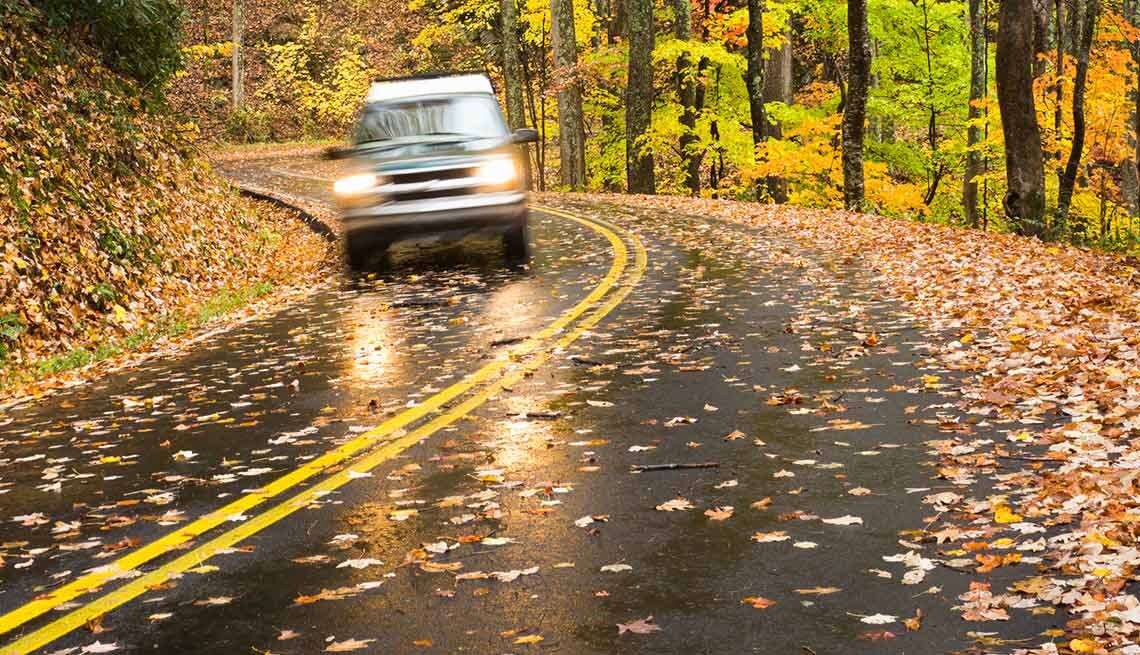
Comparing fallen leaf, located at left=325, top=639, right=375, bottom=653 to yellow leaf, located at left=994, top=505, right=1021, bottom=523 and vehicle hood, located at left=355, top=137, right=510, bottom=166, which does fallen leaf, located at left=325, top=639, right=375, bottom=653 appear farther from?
vehicle hood, located at left=355, top=137, right=510, bottom=166

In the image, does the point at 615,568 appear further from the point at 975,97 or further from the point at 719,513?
the point at 975,97

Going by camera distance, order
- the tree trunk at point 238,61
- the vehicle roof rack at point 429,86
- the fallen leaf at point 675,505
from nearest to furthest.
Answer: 1. the fallen leaf at point 675,505
2. the vehicle roof rack at point 429,86
3. the tree trunk at point 238,61

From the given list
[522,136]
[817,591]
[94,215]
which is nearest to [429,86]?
[522,136]

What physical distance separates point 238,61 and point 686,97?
27.5 metres

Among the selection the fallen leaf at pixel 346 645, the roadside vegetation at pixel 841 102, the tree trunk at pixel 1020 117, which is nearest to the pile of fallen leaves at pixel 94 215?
the roadside vegetation at pixel 841 102

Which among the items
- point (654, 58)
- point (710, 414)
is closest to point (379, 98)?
point (710, 414)

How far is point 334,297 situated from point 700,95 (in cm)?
1987

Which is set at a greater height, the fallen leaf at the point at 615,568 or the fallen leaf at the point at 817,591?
the fallen leaf at the point at 615,568

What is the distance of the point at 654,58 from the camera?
29.3 metres

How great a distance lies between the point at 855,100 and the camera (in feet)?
71.2

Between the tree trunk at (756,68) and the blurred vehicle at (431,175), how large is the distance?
44.9 feet

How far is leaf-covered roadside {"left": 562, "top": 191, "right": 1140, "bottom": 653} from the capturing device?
165 inches

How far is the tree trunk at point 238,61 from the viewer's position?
49.3 meters

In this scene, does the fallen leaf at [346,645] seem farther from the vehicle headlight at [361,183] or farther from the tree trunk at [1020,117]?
the tree trunk at [1020,117]
